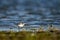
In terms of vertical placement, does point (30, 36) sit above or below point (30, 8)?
below

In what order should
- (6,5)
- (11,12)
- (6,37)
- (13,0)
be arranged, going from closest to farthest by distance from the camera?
(6,37), (11,12), (6,5), (13,0)

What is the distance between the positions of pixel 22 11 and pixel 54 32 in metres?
3.34

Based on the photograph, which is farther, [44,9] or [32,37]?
[44,9]

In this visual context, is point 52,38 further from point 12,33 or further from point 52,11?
point 52,11

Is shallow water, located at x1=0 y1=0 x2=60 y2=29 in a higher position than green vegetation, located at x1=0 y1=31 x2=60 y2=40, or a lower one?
higher

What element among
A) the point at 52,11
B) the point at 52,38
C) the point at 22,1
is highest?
the point at 22,1

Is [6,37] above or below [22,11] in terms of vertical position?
below

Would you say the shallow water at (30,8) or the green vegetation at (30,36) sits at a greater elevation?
the shallow water at (30,8)

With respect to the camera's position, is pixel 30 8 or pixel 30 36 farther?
pixel 30 8

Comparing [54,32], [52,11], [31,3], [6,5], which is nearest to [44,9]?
[52,11]

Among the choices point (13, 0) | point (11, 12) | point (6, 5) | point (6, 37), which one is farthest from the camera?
point (13, 0)

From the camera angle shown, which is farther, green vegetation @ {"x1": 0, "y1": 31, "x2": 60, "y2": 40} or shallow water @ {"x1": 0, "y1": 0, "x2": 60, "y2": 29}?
shallow water @ {"x1": 0, "y1": 0, "x2": 60, "y2": 29}

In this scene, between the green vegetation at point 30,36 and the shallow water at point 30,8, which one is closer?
the green vegetation at point 30,36

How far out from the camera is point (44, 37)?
9.40 feet
